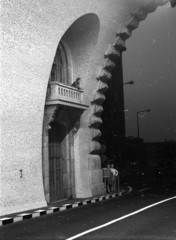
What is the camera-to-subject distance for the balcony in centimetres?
1575

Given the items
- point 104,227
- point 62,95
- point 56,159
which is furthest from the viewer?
point 56,159

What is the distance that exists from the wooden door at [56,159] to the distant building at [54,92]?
0.04 metres

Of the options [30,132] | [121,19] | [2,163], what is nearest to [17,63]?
[30,132]

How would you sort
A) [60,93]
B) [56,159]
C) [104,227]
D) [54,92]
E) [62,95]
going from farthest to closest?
[56,159] → [62,95] → [60,93] → [54,92] → [104,227]

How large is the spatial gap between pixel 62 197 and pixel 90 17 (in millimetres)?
8371

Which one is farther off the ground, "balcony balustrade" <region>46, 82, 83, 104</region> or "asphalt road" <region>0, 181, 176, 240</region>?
"balcony balustrade" <region>46, 82, 83, 104</region>

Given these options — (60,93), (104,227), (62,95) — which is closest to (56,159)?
(62,95)

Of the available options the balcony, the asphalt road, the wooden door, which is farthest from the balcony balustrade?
the asphalt road

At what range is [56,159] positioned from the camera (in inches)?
698

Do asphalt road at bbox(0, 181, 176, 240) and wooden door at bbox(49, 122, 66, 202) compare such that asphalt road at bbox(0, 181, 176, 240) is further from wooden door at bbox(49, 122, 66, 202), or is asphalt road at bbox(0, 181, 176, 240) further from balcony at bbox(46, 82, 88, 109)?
balcony at bbox(46, 82, 88, 109)

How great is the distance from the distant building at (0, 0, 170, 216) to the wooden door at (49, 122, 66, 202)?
44 mm

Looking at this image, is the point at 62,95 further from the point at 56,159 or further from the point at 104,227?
the point at 104,227

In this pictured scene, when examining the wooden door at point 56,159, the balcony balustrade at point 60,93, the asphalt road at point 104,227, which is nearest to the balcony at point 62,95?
the balcony balustrade at point 60,93

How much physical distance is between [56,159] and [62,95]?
3093 mm
